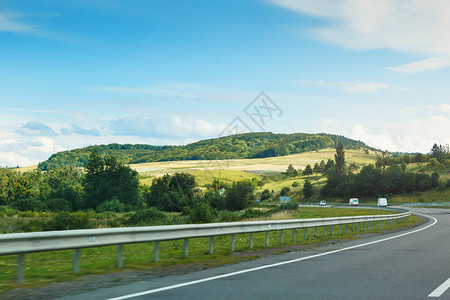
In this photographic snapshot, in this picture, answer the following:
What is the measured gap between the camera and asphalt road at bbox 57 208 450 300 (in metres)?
7.27

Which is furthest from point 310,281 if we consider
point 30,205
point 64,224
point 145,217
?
point 30,205

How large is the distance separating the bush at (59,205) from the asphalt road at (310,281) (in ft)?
245

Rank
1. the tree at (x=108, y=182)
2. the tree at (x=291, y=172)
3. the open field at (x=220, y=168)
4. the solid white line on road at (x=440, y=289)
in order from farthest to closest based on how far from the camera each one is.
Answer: the tree at (x=291, y=172) → the open field at (x=220, y=168) → the tree at (x=108, y=182) → the solid white line on road at (x=440, y=289)

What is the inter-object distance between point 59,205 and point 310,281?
79.1m

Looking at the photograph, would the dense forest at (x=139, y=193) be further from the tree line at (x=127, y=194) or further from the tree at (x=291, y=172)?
the tree at (x=291, y=172)

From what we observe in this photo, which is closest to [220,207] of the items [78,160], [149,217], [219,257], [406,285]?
[149,217]

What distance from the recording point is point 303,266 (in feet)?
35.4

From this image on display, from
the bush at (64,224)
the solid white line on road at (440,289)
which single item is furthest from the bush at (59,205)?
the solid white line on road at (440,289)

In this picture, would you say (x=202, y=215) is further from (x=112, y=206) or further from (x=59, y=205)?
(x=59, y=205)

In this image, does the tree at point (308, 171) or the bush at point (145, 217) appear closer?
the bush at point (145, 217)

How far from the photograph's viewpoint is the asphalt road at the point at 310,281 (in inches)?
286

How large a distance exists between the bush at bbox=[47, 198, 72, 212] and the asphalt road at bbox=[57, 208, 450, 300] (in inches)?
2934

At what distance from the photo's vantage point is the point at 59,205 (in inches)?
3219

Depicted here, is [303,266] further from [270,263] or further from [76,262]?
[76,262]
